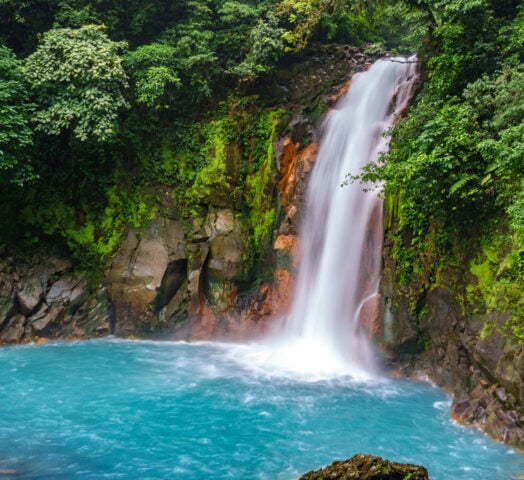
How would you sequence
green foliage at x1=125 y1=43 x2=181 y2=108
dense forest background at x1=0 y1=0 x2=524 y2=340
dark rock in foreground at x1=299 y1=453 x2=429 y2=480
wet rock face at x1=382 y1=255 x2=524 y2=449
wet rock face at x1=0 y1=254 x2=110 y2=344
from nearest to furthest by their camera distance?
dark rock in foreground at x1=299 y1=453 x2=429 y2=480 < wet rock face at x1=382 y1=255 x2=524 y2=449 < dense forest background at x1=0 y1=0 x2=524 y2=340 < wet rock face at x1=0 y1=254 x2=110 y2=344 < green foliage at x1=125 y1=43 x2=181 y2=108

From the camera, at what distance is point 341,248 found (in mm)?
11547

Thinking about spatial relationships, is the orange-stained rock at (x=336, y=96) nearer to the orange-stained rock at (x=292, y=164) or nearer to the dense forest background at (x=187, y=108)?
the orange-stained rock at (x=292, y=164)

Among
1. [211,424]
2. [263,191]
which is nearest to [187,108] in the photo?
[263,191]

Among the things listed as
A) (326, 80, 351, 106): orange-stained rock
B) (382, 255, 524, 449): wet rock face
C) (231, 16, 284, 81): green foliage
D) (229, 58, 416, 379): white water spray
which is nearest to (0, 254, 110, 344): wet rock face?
(229, 58, 416, 379): white water spray

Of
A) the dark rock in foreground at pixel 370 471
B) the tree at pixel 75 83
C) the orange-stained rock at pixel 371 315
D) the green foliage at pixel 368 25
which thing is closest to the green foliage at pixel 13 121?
the tree at pixel 75 83

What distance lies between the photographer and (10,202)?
13.4 metres

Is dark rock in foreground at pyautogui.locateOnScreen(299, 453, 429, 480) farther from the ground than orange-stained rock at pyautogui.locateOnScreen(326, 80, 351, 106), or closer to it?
closer to it

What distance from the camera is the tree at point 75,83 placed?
1188 centimetres

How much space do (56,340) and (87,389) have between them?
12.8 feet

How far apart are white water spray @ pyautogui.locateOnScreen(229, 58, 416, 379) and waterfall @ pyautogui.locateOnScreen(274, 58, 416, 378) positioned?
0.07 ft

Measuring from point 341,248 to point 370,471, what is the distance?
6.95m

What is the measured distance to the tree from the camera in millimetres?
11883

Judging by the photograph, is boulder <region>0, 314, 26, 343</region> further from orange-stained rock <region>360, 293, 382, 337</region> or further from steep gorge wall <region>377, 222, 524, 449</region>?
steep gorge wall <region>377, 222, 524, 449</region>

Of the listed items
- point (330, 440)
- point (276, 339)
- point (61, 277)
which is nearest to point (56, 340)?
point (61, 277)
